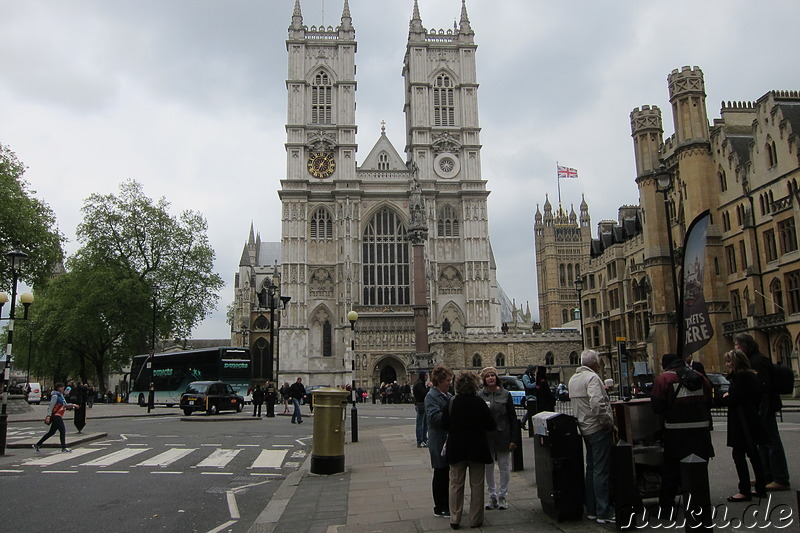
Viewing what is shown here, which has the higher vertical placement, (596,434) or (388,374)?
(388,374)

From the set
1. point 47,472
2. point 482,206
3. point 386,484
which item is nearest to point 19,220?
point 47,472

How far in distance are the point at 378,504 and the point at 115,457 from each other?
291 inches

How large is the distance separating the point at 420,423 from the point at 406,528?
7823 millimetres

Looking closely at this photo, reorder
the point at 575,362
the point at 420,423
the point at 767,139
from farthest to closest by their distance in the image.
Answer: the point at 575,362
the point at 767,139
the point at 420,423

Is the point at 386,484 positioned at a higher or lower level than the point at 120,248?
lower

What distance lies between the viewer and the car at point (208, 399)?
88.3 ft

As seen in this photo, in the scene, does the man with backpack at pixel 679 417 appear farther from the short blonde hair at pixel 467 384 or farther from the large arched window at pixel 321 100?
the large arched window at pixel 321 100

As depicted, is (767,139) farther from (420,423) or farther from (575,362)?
(575,362)

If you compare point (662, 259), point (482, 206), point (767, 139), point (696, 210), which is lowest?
point (662, 259)

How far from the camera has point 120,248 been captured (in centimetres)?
4831

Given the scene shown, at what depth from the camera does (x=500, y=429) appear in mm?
7992

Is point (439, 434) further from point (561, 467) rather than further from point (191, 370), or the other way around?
point (191, 370)

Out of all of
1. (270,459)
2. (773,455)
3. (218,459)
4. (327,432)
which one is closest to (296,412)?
(270,459)

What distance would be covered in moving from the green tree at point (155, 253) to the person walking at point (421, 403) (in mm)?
36946
